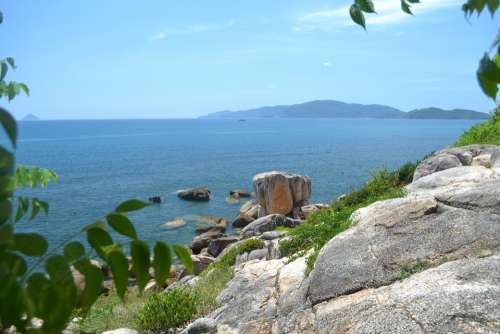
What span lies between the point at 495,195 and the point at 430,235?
2.07 m

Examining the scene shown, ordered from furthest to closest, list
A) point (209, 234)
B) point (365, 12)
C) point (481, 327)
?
point (209, 234), point (481, 327), point (365, 12)

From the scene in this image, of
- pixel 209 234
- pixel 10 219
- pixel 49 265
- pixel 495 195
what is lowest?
pixel 209 234

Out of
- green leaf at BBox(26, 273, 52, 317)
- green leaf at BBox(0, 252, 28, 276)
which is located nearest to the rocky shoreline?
green leaf at BBox(26, 273, 52, 317)

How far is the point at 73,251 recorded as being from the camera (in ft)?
5.39

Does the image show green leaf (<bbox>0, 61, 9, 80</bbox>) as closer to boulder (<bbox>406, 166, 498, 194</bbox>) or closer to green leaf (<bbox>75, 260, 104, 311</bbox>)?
green leaf (<bbox>75, 260, 104, 311</bbox>)

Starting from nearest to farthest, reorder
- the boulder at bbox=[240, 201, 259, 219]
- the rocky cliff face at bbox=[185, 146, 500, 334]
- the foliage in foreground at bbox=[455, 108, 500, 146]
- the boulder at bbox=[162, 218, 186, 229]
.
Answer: the rocky cliff face at bbox=[185, 146, 500, 334] < the foliage in foreground at bbox=[455, 108, 500, 146] < the boulder at bbox=[162, 218, 186, 229] < the boulder at bbox=[240, 201, 259, 219]

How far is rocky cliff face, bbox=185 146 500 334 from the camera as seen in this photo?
727cm

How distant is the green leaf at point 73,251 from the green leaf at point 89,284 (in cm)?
3

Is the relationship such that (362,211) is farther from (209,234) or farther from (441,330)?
(209,234)

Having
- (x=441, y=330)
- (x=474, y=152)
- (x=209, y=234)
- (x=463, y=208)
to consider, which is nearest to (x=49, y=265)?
(x=441, y=330)

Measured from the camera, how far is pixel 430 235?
32.5 ft

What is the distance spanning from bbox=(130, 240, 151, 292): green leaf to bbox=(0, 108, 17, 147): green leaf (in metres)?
0.54

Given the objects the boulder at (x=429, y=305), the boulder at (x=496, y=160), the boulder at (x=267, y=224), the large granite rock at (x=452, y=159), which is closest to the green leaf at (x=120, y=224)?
the boulder at (x=429, y=305)

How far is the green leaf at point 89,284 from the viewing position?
1.59 metres
